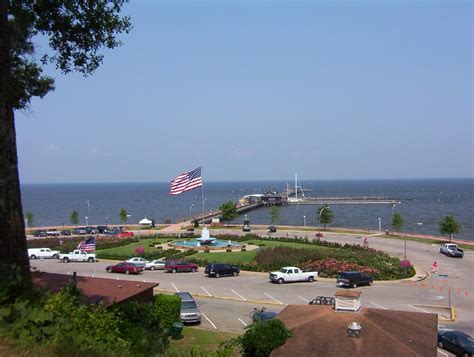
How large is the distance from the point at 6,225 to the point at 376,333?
484 inches

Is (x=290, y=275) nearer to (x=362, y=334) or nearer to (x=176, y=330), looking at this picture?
(x=176, y=330)

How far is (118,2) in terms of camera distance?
12602 mm

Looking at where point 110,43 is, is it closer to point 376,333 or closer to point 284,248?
point 376,333

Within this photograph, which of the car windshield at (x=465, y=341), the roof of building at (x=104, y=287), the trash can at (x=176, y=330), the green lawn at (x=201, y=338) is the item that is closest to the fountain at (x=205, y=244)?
the green lawn at (x=201, y=338)

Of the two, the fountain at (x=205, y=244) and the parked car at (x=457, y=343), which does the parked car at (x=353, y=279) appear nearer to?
the parked car at (x=457, y=343)

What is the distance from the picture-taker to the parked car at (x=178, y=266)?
43625mm

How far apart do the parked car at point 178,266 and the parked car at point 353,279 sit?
1299cm

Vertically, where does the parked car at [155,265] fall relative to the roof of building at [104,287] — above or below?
below

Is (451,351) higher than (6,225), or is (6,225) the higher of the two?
(6,225)

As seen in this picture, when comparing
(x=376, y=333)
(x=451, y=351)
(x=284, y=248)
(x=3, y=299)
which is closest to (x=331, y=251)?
(x=284, y=248)

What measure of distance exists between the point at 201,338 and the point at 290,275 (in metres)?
16.7

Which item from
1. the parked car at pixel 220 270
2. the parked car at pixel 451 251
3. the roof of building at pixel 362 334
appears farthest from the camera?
the parked car at pixel 451 251

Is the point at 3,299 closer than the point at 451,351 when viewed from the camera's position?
Yes

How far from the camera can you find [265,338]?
1661 cm
